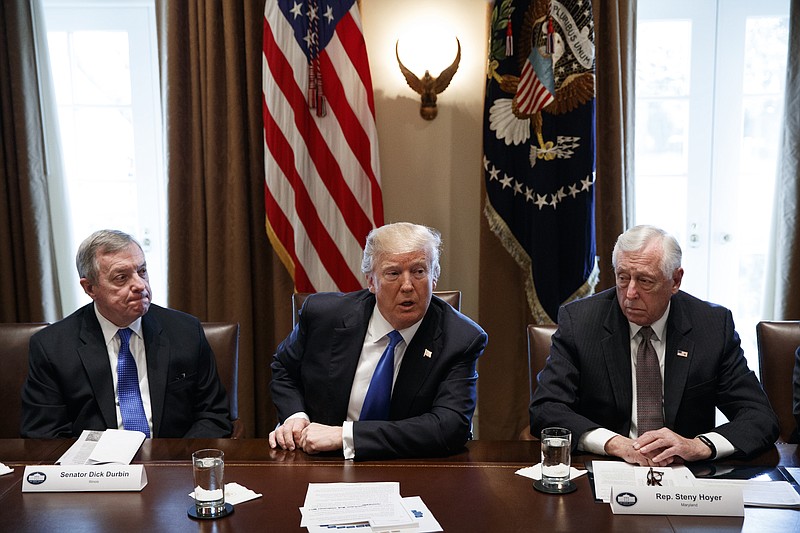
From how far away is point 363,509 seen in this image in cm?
171

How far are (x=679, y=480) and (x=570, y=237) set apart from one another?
199cm

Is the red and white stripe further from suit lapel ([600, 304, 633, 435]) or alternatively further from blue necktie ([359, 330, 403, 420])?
blue necktie ([359, 330, 403, 420])

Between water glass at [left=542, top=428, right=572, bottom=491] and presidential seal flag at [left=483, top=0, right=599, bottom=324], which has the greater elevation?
presidential seal flag at [left=483, top=0, right=599, bottom=324]

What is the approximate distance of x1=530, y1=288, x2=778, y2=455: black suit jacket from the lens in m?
2.35

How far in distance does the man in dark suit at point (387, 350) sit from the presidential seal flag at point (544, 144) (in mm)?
1277

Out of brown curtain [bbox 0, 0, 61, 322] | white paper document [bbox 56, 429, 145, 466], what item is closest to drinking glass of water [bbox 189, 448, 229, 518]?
white paper document [bbox 56, 429, 145, 466]

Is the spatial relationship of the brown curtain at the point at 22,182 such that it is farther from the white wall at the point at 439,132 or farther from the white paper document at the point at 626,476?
the white paper document at the point at 626,476

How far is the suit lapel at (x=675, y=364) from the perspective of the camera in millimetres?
2350

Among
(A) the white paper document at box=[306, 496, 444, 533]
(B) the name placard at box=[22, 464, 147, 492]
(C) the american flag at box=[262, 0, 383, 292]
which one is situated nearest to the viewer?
(A) the white paper document at box=[306, 496, 444, 533]

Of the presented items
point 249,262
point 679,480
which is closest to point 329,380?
point 679,480

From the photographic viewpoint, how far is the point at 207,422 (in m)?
2.65

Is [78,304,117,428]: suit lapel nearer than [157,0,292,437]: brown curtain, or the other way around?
[78,304,117,428]: suit lapel

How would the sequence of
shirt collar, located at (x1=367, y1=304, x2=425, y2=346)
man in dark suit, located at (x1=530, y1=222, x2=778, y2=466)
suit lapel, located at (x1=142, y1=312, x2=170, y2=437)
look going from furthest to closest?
1. suit lapel, located at (x1=142, y1=312, x2=170, y2=437)
2. shirt collar, located at (x1=367, y1=304, x2=425, y2=346)
3. man in dark suit, located at (x1=530, y1=222, x2=778, y2=466)

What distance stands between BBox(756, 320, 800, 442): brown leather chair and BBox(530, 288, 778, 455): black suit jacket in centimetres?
30
